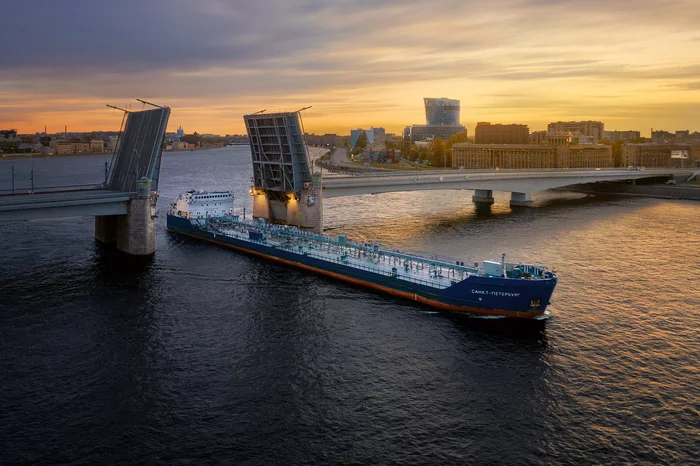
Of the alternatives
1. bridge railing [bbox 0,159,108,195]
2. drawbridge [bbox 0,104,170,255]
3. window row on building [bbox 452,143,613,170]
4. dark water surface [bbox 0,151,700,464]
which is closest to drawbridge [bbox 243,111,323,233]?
drawbridge [bbox 0,104,170,255]

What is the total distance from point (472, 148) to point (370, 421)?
138816 mm

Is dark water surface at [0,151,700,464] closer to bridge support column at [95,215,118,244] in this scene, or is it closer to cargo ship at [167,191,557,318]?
cargo ship at [167,191,557,318]

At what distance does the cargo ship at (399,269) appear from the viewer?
3172 cm

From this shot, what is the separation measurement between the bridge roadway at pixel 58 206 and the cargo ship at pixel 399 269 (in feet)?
30.5

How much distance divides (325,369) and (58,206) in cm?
2609

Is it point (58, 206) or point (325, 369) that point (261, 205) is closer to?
point (58, 206)

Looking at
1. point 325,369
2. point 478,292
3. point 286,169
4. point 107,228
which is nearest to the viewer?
point 325,369

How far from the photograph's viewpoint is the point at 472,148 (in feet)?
505

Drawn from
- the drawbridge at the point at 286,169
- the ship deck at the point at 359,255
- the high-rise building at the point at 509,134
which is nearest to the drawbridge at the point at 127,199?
the ship deck at the point at 359,255

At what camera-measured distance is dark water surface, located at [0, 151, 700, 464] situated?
1952 cm

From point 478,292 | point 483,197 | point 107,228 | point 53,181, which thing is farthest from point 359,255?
point 53,181

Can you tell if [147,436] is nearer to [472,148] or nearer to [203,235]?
[203,235]

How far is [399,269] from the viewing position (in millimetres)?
38219

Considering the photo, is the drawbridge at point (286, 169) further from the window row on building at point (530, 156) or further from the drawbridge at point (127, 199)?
the window row on building at point (530, 156)
